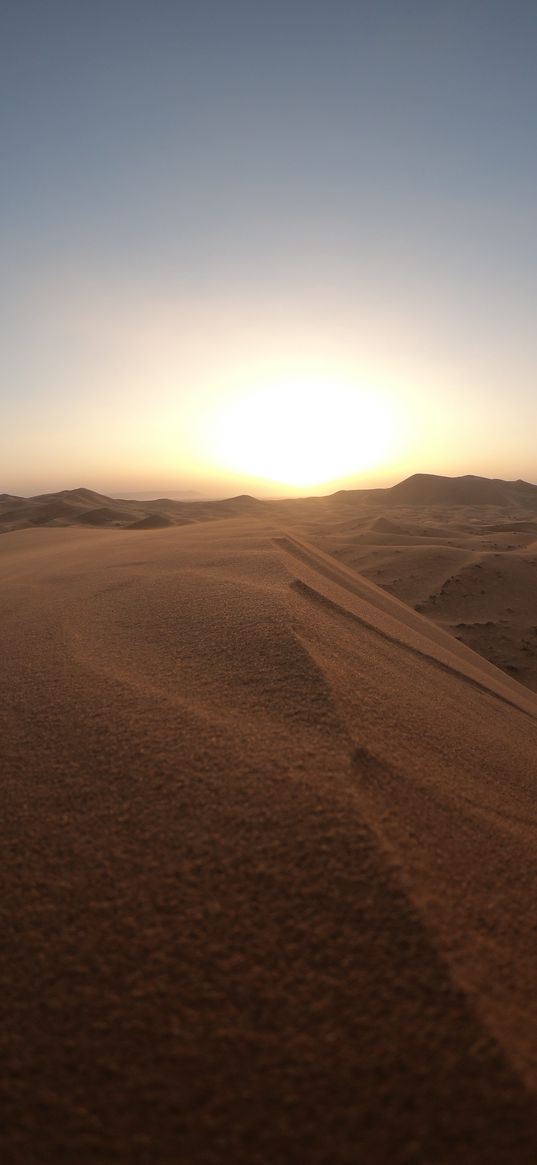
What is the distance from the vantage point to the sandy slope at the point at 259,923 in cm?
53

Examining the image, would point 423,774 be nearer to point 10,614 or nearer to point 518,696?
point 10,614

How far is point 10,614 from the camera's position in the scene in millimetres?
2199

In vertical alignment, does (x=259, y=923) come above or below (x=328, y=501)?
below

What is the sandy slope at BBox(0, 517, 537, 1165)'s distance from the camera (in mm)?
530

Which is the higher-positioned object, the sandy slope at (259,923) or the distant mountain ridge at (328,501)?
the distant mountain ridge at (328,501)

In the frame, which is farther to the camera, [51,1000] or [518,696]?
[518,696]

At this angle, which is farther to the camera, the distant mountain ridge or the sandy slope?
the distant mountain ridge

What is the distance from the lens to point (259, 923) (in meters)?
0.70

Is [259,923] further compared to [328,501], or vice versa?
[328,501]

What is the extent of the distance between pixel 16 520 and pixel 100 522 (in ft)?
8.67

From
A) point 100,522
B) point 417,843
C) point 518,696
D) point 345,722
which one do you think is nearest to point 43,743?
point 345,722

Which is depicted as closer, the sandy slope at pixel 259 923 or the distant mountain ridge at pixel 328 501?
the sandy slope at pixel 259 923

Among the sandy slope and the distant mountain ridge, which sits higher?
the distant mountain ridge

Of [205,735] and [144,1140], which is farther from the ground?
[205,735]
